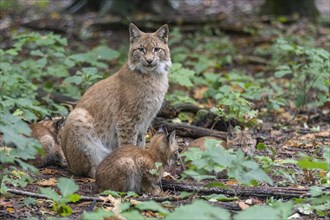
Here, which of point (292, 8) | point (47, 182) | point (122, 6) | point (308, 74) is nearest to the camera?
point (47, 182)

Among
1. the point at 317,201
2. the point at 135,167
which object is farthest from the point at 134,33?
the point at 317,201

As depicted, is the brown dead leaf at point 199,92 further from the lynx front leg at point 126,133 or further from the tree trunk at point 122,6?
the tree trunk at point 122,6

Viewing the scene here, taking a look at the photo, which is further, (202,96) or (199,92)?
(199,92)

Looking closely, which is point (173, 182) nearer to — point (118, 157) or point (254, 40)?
point (118, 157)

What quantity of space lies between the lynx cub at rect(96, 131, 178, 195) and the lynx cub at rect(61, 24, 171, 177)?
111cm

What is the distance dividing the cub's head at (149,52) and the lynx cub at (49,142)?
136cm

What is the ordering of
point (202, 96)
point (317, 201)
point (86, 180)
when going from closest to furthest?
point (317, 201) < point (86, 180) < point (202, 96)

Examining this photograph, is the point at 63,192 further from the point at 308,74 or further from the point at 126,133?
the point at 308,74

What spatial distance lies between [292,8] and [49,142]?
12.8 meters

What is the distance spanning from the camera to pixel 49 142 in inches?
348

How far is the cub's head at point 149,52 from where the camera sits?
29.1 ft

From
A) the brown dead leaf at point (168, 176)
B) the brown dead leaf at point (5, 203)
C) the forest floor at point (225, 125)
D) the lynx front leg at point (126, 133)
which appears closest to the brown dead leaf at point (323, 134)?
the forest floor at point (225, 125)

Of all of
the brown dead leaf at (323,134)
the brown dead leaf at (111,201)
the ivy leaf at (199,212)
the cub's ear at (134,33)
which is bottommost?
Result: the brown dead leaf at (323,134)

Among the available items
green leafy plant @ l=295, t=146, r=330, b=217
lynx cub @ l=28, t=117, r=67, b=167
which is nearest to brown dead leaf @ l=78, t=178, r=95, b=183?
lynx cub @ l=28, t=117, r=67, b=167
